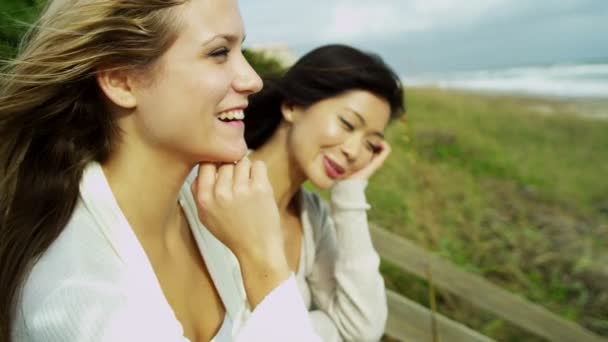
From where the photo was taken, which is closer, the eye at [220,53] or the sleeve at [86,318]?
the sleeve at [86,318]

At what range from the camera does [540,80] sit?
869 inches

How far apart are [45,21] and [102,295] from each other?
0.74 m

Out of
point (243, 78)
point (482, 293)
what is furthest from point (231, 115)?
point (482, 293)

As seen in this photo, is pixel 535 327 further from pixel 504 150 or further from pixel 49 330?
pixel 504 150

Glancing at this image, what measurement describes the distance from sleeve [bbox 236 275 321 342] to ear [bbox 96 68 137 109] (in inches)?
25.5

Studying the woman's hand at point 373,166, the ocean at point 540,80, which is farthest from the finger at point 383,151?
the ocean at point 540,80

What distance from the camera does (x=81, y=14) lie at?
1.52m

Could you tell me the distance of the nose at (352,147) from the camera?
280 centimetres

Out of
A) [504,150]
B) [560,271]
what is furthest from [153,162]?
[504,150]

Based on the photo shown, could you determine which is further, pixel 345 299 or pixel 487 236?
pixel 487 236

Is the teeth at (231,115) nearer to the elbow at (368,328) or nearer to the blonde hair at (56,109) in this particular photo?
the blonde hair at (56,109)

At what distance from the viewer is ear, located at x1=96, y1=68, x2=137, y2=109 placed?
1.63 metres

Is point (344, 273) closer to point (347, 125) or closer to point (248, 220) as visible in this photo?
point (347, 125)

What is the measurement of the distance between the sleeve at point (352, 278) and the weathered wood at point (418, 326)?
0.13m
